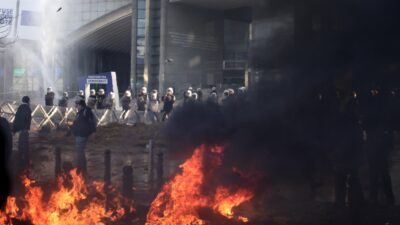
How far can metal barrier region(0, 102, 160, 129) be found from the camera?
1862 cm

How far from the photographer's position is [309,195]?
26.2 ft

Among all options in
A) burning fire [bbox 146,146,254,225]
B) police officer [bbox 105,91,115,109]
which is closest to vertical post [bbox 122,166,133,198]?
burning fire [bbox 146,146,254,225]

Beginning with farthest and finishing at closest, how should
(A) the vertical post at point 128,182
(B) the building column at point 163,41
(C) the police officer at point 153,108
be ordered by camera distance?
(B) the building column at point 163,41 → (C) the police officer at point 153,108 → (A) the vertical post at point 128,182

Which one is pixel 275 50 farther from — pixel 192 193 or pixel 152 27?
pixel 152 27

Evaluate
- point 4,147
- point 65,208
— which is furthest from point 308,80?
point 4,147

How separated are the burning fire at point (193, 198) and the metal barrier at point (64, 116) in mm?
11717

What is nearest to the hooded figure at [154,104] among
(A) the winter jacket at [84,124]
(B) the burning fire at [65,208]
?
(A) the winter jacket at [84,124]

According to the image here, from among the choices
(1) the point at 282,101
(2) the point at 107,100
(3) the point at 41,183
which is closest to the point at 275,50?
(1) the point at 282,101

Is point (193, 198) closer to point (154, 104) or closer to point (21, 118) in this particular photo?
point (21, 118)

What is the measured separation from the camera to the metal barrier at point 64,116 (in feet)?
61.1

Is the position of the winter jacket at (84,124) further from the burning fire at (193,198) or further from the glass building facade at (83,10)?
the glass building facade at (83,10)

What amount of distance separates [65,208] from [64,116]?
41.5 ft

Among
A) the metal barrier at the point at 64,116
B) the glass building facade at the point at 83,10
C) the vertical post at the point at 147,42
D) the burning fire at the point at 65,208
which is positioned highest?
the glass building facade at the point at 83,10

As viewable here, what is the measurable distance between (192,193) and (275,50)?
99.9 inches
